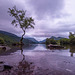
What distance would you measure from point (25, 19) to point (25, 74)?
107 feet

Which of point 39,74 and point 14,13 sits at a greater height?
point 14,13

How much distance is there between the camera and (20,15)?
3164 centimetres

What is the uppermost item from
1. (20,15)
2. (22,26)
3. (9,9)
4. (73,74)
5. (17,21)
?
(9,9)

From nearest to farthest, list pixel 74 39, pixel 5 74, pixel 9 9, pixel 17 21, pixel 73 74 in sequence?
pixel 5 74 → pixel 73 74 → pixel 9 9 → pixel 17 21 → pixel 74 39

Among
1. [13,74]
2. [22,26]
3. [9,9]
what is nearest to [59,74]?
[13,74]

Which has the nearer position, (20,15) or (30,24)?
(20,15)

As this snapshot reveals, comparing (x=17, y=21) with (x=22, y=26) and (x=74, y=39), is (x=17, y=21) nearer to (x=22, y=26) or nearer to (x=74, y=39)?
(x=22, y=26)

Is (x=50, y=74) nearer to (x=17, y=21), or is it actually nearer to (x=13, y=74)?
(x=13, y=74)

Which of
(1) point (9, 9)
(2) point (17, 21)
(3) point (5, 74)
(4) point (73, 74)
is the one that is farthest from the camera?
(2) point (17, 21)

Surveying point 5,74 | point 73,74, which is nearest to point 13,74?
point 5,74

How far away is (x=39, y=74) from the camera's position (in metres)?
3.33

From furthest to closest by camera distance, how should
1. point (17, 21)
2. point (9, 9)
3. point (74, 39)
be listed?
point (74, 39), point (17, 21), point (9, 9)

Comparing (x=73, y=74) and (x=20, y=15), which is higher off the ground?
(x=20, y=15)

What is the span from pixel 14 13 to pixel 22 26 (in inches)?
299
